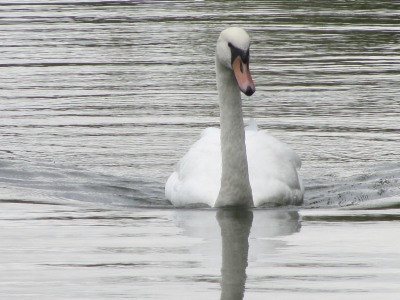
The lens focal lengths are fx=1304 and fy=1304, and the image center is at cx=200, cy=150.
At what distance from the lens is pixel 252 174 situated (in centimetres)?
1010

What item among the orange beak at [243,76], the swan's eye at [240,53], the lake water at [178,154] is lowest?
the lake water at [178,154]

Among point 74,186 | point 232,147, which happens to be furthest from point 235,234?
point 74,186

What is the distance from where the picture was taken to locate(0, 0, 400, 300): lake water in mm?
7270

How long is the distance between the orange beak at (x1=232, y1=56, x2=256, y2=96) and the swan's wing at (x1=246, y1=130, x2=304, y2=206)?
92cm

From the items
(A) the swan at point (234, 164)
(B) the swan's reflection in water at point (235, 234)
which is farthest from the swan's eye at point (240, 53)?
(B) the swan's reflection in water at point (235, 234)

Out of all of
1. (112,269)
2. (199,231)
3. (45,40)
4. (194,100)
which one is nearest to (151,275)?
→ (112,269)

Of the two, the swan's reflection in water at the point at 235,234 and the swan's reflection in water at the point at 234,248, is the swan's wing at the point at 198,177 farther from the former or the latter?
the swan's reflection in water at the point at 234,248

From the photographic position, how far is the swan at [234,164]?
9.62 meters

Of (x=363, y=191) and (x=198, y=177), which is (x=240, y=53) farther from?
(x=363, y=191)

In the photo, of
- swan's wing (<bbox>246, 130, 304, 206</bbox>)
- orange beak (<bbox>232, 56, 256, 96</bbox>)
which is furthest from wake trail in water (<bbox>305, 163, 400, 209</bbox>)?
orange beak (<bbox>232, 56, 256, 96</bbox>)

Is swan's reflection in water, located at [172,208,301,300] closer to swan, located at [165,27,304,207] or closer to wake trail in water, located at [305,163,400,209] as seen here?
swan, located at [165,27,304,207]

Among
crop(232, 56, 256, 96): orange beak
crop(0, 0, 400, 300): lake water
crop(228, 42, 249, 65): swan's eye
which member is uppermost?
crop(228, 42, 249, 65): swan's eye

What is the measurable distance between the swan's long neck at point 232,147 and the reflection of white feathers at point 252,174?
0.16m

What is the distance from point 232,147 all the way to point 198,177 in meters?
0.48
